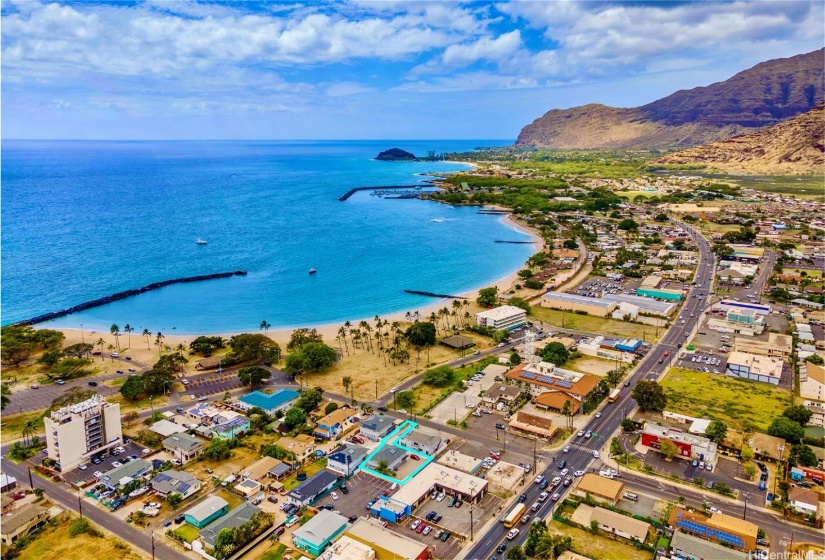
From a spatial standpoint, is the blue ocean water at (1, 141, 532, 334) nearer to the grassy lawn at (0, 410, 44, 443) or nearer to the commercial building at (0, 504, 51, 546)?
the grassy lawn at (0, 410, 44, 443)

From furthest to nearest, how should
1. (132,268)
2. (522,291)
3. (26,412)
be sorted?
(132,268) < (522,291) < (26,412)

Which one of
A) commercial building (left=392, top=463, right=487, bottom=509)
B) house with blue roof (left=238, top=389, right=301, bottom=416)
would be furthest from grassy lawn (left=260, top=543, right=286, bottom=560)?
house with blue roof (left=238, top=389, right=301, bottom=416)

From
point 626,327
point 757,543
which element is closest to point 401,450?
point 757,543

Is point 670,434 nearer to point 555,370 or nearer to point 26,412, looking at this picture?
point 555,370

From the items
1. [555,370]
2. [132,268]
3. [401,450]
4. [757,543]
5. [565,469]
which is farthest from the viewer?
[132,268]

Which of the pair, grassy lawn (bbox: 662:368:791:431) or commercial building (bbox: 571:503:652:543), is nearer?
commercial building (bbox: 571:503:652:543)

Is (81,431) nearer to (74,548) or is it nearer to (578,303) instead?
(74,548)

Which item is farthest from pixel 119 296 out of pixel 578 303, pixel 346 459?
pixel 578 303
